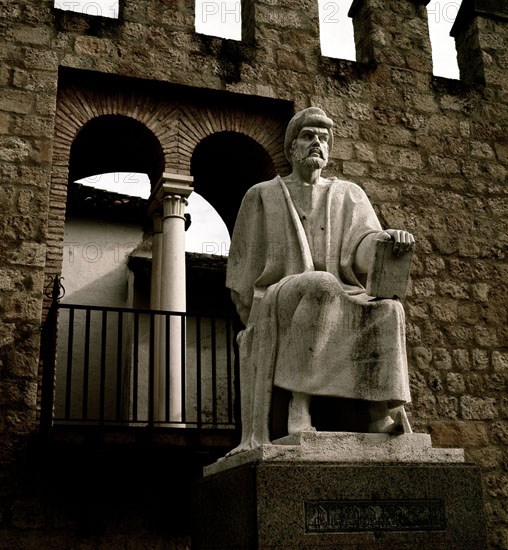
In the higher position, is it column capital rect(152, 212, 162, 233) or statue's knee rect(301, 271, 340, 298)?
column capital rect(152, 212, 162, 233)

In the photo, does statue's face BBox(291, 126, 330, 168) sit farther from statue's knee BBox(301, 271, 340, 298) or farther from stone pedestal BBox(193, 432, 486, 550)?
stone pedestal BBox(193, 432, 486, 550)

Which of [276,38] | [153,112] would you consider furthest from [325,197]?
[276,38]

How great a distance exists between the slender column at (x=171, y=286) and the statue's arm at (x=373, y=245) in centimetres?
291

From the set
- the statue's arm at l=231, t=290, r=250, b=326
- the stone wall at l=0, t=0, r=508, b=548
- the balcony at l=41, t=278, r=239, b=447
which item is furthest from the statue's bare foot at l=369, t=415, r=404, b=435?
the stone wall at l=0, t=0, r=508, b=548

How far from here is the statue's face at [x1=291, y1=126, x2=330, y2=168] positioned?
4.30 meters

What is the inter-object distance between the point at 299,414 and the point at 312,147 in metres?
1.48

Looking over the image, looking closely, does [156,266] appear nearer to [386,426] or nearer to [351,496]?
[386,426]

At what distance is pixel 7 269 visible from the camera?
21.1ft

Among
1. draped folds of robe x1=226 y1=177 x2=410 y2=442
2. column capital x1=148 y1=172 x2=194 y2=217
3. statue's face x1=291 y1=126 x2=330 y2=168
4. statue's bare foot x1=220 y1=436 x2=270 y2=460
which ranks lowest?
statue's bare foot x1=220 y1=436 x2=270 y2=460

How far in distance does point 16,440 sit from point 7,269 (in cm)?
137

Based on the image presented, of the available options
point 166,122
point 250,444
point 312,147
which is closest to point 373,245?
point 312,147

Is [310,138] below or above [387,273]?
above

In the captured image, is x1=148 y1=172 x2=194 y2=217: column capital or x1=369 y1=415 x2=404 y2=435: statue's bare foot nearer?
x1=369 y1=415 x2=404 y2=435: statue's bare foot

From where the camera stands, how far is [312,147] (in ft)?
14.1
